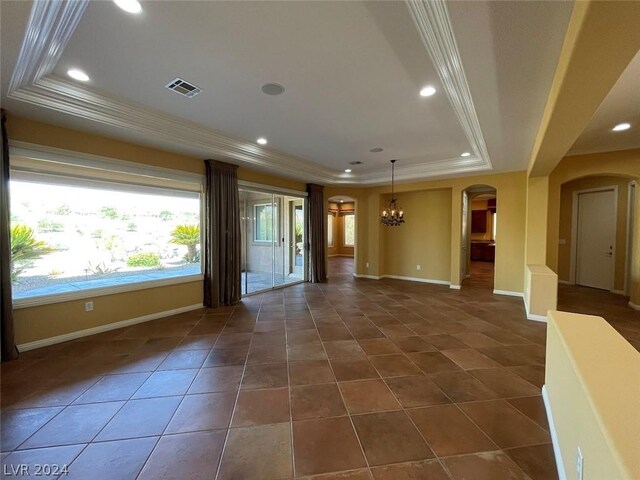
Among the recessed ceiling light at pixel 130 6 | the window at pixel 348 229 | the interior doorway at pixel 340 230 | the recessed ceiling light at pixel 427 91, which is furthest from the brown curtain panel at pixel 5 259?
the window at pixel 348 229

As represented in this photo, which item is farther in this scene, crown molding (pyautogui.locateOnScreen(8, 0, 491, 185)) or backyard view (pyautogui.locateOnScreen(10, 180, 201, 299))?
backyard view (pyautogui.locateOnScreen(10, 180, 201, 299))

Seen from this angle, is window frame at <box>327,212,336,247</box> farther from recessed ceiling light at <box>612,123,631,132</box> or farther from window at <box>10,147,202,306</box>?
recessed ceiling light at <box>612,123,631,132</box>

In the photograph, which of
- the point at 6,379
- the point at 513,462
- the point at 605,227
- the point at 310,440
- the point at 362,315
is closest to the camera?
the point at 513,462

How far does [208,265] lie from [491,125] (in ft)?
15.6

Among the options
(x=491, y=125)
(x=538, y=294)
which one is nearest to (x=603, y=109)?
(x=491, y=125)

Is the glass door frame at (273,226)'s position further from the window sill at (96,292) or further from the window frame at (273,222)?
the window sill at (96,292)

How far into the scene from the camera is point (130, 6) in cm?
177

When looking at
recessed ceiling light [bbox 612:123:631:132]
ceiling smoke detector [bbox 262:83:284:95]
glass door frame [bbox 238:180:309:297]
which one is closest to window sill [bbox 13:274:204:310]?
glass door frame [bbox 238:180:309:297]

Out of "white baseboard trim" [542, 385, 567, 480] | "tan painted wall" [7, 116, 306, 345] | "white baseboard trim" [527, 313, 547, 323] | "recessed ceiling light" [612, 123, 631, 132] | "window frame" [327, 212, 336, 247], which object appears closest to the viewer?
"white baseboard trim" [542, 385, 567, 480]

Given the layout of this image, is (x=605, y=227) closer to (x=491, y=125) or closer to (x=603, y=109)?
(x=603, y=109)

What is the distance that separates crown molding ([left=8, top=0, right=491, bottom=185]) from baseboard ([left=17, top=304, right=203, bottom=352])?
105 inches

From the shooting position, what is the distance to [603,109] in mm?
3268

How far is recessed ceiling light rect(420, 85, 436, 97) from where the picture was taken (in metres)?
2.75

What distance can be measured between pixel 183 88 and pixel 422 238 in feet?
21.1
